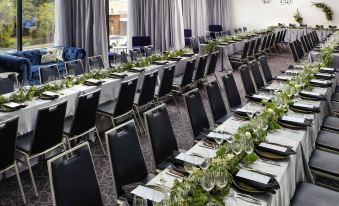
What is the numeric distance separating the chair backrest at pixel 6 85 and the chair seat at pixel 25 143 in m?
1.35

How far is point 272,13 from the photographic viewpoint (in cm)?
1616

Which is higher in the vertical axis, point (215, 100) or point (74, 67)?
point (74, 67)

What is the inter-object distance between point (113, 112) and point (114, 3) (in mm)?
7493

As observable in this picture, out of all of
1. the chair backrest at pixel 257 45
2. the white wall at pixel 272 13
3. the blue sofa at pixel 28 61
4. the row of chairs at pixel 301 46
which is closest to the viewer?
the blue sofa at pixel 28 61

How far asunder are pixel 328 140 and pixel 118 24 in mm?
9290

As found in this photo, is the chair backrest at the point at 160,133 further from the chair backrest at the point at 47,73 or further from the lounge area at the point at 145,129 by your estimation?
the chair backrest at the point at 47,73

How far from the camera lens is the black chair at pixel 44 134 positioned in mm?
3357

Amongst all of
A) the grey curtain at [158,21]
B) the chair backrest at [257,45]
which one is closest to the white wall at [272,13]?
the grey curtain at [158,21]

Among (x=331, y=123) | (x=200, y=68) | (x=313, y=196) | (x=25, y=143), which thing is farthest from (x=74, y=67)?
(x=313, y=196)

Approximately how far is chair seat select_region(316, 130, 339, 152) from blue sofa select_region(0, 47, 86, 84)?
5855 mm

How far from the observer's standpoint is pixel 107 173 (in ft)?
13.1

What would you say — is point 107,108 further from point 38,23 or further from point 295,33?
point 295,33

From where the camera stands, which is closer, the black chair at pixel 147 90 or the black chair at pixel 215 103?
the black chair at pixel 215 103

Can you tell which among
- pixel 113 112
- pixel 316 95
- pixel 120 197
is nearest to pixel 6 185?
pixel 113 112
